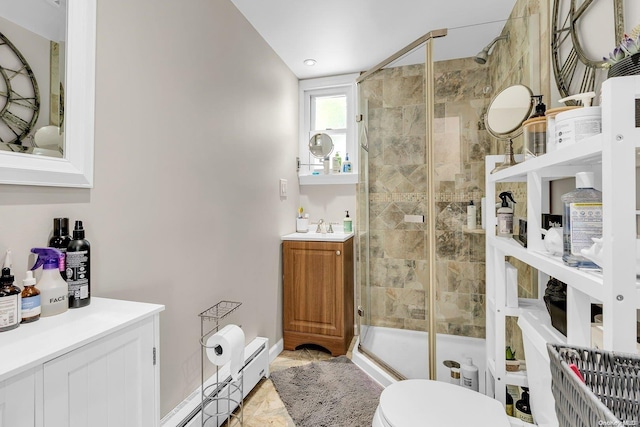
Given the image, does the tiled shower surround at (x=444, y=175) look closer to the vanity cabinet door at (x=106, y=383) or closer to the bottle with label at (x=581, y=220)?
the bottle with label at (x=581, y=220)

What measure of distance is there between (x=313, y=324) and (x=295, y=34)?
7.09ft

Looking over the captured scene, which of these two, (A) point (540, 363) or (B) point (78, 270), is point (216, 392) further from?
(A) point (540, 363)

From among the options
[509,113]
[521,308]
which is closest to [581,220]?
[521,308]

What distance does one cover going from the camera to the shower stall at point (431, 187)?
5.97ft

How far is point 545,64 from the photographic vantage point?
1.53 m

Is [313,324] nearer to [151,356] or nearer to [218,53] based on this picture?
[151,356]

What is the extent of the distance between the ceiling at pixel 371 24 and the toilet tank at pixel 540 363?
158 cm

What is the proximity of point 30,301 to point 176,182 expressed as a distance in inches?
28.6

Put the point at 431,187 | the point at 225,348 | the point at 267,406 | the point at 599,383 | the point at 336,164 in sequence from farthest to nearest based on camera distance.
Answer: the point at 336,164 → the point at 431,187 → the point at 267,406 → the point at 225,348 → the point at 599,383

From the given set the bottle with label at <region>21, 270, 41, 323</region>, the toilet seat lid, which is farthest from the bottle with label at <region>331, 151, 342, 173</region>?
the bottle with label at <region>21, 270, 41, 323</region>

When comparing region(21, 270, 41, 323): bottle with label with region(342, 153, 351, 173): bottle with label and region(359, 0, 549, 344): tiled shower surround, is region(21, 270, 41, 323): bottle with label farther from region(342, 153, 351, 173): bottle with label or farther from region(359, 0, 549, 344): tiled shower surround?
region(342, 153, 351, 173): bottle with label

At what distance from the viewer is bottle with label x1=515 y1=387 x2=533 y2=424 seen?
1.17 m

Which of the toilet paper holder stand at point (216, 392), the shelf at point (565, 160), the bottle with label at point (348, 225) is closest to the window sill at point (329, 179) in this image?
the bottle with label at point (348, 225)

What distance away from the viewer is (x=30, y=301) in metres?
0.76
